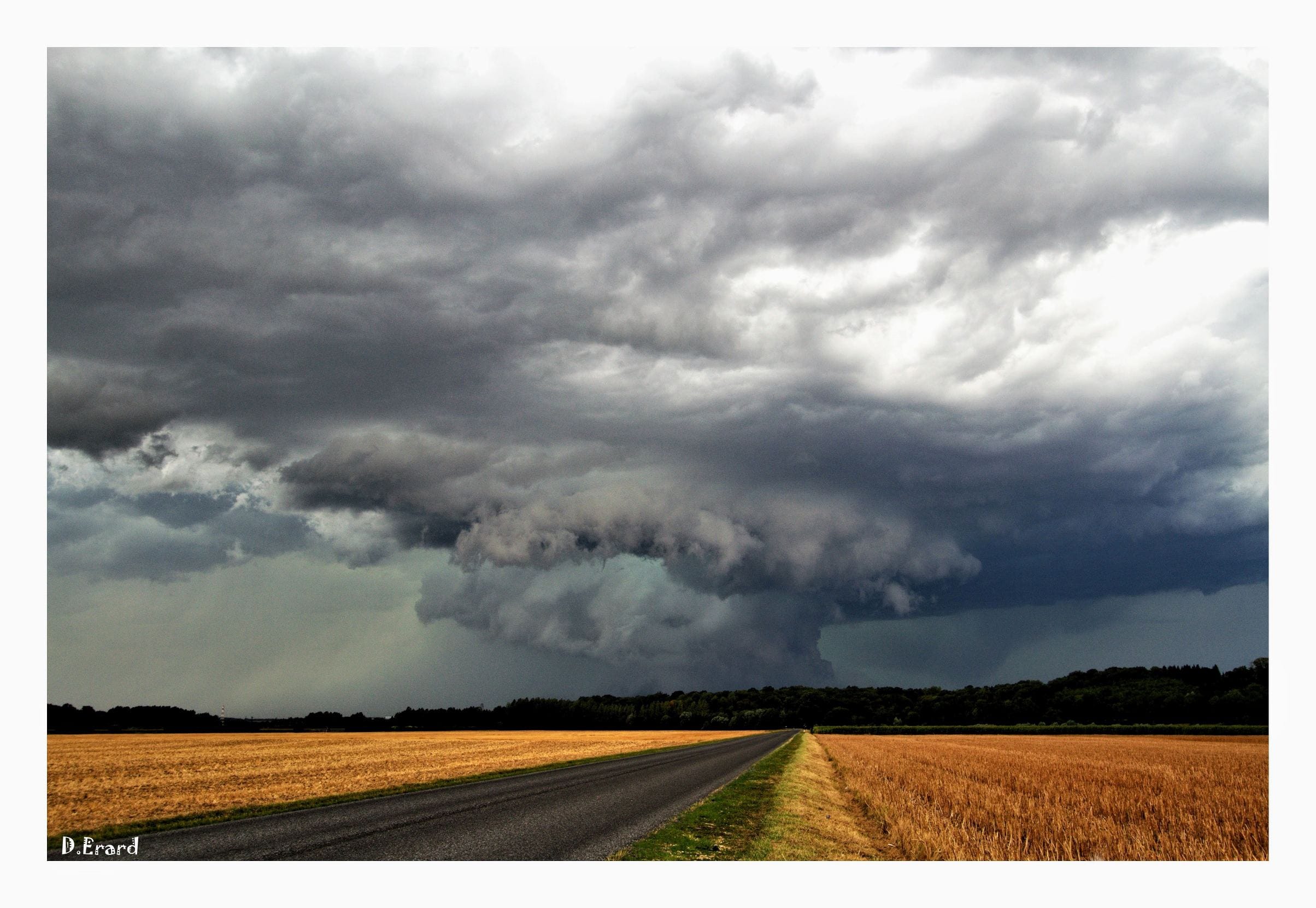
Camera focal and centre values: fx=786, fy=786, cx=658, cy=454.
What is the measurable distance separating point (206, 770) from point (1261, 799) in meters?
47.4

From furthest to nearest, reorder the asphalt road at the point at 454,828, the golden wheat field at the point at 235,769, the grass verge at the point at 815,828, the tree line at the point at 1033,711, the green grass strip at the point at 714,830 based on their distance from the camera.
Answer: the tree line at the point at 1033,711 → the golden wheat field at the point at 235,769 → the grass verge at the point at 815,828 → the green grass strip at the point at 714,830 → the asphalt road at the point at 454,828

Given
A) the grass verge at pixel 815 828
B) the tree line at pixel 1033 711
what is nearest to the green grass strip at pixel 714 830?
the grass verge at pixel 815 828

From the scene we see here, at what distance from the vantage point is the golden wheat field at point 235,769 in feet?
83.9

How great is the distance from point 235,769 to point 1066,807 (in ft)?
130

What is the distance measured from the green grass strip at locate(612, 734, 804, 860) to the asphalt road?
567 mm

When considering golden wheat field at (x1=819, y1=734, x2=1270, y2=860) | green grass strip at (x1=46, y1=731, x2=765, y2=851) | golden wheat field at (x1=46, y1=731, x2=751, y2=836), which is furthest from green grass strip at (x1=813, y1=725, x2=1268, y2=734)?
green grass strip at (x1=46, y1=731, x2=765, y2=851)

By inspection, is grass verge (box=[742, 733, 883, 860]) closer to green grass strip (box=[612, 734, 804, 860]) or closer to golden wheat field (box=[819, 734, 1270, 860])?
green grass strip (box=[612, 734, 804, 860])

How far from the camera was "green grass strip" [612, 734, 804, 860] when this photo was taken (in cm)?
1714

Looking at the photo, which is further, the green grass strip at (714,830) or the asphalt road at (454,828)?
the green grass strip at (714,830)

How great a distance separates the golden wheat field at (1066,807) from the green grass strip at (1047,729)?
68.2 metres

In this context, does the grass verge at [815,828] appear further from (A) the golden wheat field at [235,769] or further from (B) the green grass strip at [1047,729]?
(B) the green grass strip at [1047,729]

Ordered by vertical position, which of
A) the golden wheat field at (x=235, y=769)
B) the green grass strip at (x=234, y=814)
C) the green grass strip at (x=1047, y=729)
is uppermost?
the green grass strip at (x=234, y=814)

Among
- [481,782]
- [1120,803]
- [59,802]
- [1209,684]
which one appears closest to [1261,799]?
[1120,803]

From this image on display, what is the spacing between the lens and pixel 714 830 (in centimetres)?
2091
